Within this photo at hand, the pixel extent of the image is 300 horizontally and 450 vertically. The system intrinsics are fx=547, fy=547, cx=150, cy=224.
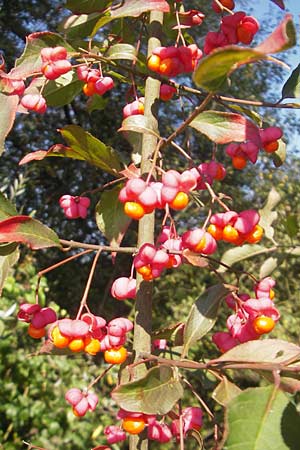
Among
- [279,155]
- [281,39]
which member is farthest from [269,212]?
[281,39]

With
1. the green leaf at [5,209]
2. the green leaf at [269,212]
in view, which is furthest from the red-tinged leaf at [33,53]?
the green leaf at [269,212]

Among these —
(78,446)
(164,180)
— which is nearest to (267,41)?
(164,180)

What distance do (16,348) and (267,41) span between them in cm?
165

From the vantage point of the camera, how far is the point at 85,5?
0.57 meters

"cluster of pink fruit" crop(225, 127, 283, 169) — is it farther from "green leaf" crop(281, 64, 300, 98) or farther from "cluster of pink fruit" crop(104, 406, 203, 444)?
"cluster of pink fruit" crop(104, 406, 203, 444)

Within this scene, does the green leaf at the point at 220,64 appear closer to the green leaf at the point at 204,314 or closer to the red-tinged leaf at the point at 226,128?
the red-tinged leaf at the point at 226,128

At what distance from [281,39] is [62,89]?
0.39 metres

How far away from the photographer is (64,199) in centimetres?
68

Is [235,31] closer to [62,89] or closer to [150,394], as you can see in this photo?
[62,89]

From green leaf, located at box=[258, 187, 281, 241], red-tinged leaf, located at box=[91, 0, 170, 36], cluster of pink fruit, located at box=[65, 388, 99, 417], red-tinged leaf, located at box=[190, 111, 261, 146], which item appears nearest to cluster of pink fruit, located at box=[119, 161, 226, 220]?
red-tinged leaf, located at box=[190, 111, 261, 146]

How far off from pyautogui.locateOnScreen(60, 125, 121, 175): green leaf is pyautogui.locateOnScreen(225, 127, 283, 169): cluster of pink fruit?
0.42ft

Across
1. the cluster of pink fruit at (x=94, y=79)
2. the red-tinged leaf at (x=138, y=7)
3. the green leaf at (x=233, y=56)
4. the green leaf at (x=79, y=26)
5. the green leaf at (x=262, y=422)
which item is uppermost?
the green leaf at (x=233, y=56)

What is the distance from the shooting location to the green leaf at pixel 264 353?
0.44 metres

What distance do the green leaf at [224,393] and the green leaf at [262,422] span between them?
0.35 feet
